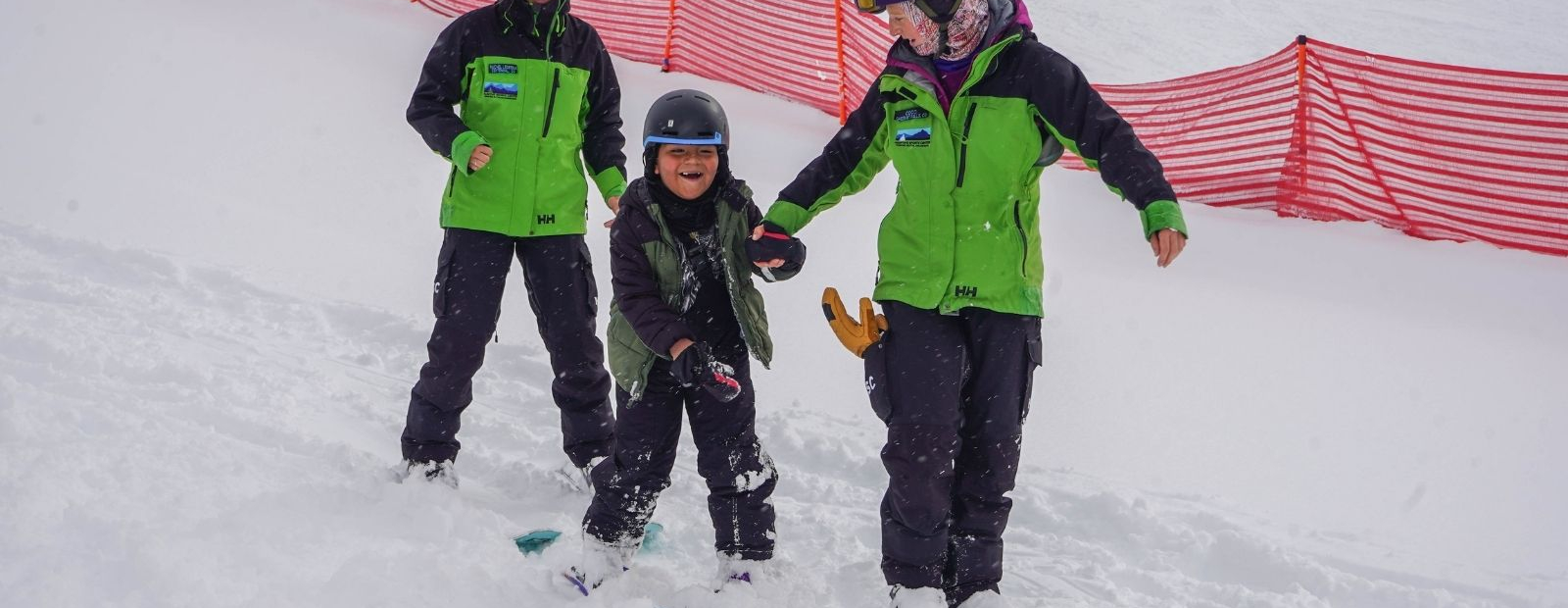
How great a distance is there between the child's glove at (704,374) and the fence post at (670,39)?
26.1 feet

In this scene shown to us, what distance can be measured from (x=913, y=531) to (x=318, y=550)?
172cm

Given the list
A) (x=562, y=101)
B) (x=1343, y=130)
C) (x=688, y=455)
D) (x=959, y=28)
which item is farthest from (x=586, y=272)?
(x=1343, y=130)

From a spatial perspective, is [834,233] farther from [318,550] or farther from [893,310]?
[318,550]

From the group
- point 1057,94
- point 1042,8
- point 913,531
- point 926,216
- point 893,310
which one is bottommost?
point 913,531

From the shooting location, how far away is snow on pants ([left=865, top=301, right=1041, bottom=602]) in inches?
129

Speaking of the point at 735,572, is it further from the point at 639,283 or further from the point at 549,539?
the point at 639,283

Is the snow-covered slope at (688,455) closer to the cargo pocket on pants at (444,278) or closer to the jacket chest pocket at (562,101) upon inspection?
the cargo pocket on pants at (444,278)

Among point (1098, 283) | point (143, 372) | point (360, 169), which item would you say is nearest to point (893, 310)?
point (143, 372)

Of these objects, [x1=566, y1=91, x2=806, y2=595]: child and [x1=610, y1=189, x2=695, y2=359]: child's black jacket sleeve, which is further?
[x1=566, y1=91, x2=806, y2=595]: child

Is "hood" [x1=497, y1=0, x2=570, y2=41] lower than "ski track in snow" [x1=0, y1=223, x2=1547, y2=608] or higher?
higher

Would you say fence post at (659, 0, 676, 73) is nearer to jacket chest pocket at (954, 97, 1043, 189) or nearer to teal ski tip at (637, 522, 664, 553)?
teal ski tip at (637, 522, 664, 553)

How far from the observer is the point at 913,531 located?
3.33 meters

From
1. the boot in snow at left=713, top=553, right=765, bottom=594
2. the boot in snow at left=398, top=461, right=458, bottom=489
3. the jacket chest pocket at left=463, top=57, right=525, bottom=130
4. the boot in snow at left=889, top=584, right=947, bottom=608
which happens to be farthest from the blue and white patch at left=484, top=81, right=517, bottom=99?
the boot in snow at left=889, top=584, right=947, bottom=608

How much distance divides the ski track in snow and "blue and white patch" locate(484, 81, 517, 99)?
135cm
